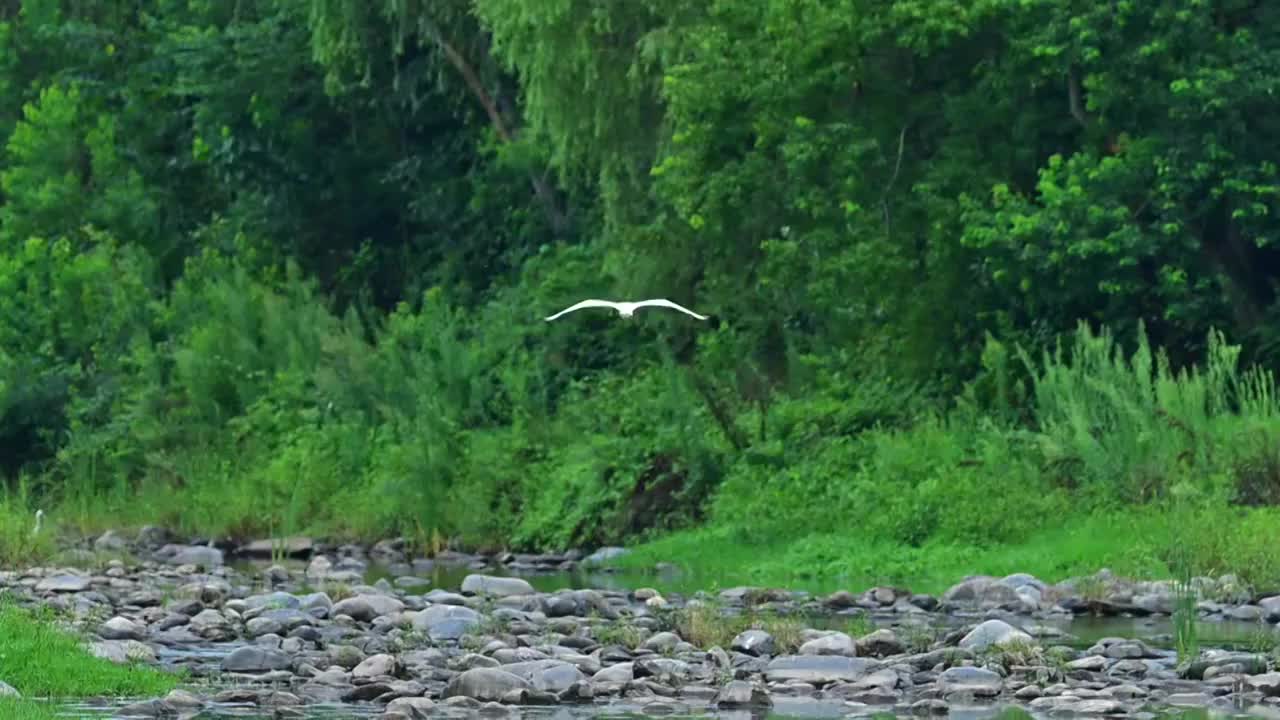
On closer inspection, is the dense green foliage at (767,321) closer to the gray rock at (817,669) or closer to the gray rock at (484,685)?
the gray rock at (817,669)

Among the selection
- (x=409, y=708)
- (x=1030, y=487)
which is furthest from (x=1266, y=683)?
(x=1030, y=487)

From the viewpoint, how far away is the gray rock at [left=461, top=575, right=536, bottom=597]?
2030cm

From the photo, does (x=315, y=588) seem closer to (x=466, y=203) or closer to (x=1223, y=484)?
(x=1223, y=484)

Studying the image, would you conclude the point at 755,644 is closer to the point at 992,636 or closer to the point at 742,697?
the point at 992,636

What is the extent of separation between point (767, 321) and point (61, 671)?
16773 mm

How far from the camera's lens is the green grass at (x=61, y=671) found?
44.4 feet

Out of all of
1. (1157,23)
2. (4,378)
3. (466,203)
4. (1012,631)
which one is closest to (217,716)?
(1012,631)

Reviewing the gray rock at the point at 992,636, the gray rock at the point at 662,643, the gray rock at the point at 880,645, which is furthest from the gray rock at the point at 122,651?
the gray rock at the point at 992,636

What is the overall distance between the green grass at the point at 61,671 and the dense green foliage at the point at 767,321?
919 centimetres

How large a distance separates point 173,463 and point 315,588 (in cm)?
1233

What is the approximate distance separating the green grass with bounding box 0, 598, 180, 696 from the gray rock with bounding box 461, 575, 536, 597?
6147mm

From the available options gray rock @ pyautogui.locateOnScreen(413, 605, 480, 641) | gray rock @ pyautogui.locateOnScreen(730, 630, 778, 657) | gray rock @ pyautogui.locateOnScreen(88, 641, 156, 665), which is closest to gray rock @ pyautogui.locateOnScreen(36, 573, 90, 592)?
gray rock @ pyautogui.locateOnScreen(413, 605, 480, 641)

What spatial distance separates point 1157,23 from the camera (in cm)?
2461

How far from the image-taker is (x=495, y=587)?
20578 mm
